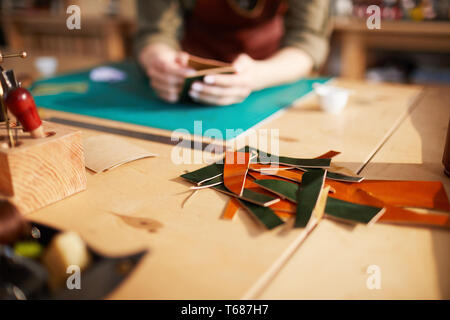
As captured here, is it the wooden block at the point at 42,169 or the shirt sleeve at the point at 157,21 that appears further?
the shirt sleeve at the point at 157,21

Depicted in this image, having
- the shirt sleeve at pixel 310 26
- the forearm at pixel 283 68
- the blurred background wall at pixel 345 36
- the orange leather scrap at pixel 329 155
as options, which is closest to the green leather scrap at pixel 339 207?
the orange leather scrap at pixel 329 155

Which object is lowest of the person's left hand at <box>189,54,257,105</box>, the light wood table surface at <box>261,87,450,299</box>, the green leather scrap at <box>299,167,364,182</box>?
the light wood table surface at <box>261,87,450,299</box>

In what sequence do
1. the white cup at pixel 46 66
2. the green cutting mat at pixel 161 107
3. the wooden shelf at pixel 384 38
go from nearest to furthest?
the green cutting mat at pixel 161 107
the white cup at pixel 46 66
the wooden shelf at pixel 384 38

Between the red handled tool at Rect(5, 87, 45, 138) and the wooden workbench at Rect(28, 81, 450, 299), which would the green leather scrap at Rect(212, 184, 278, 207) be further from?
the red handled tool at Rect(5, 87, 45, 138)

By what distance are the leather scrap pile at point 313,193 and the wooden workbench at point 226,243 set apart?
0.06 feet

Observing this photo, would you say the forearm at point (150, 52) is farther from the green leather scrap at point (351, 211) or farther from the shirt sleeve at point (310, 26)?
the green leather scrap at point (351, 211)

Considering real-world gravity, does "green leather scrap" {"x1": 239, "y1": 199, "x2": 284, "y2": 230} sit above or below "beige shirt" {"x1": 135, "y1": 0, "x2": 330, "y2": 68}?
below

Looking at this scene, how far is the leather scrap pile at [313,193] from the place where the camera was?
0.51 meters

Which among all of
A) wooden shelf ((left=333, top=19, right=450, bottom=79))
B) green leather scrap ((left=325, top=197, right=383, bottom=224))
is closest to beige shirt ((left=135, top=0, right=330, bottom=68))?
green leather scrap ((left=325, top=197, right=383, bottom=224))

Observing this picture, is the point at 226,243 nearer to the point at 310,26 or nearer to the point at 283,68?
the point at 283,68

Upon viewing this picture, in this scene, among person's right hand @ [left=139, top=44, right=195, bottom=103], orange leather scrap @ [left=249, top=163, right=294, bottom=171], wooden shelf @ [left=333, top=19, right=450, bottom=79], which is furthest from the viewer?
wooden shelf @ [left=333, top=19, right=450, bottom=79]

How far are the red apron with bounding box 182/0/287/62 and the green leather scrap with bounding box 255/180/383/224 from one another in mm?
1068

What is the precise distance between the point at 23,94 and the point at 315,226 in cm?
44

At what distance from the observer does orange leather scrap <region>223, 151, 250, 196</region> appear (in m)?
0.59
